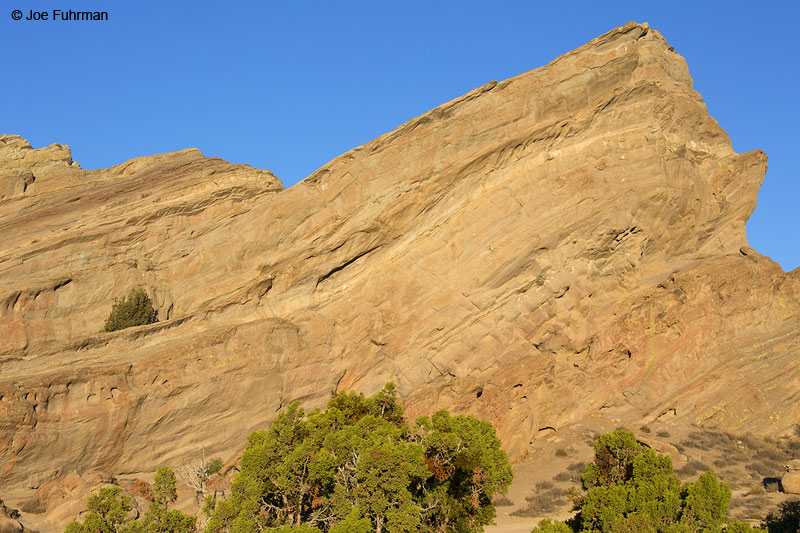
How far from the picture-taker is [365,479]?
2003cm

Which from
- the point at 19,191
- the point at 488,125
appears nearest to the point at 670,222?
the point at 488,125

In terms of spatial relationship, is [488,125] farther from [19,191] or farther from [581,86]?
[19,191]

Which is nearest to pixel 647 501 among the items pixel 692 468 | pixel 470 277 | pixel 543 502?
pixel 543 502

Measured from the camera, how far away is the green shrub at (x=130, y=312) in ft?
119

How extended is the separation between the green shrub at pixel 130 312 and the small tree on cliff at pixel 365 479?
15.6 meters

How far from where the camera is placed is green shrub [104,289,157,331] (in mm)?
36375

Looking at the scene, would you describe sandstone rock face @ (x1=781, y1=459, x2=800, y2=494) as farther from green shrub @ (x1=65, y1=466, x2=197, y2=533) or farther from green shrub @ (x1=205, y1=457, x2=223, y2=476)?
green shrub @ (x1=205, y1=457, x2=223, y2=476)

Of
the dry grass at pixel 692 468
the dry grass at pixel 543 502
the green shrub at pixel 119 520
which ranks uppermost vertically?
the dry grass at pixel 692 468

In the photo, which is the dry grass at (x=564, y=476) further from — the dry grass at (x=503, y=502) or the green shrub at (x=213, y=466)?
the green shrub at (x=213, y=466)

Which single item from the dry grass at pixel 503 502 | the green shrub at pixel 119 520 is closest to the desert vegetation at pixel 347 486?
the green shrub at pixel 119 520

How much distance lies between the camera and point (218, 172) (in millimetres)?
43656

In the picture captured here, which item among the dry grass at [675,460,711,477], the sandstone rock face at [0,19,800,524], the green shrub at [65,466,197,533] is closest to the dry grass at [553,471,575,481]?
the sandstone rock face at [0,19,800,524]

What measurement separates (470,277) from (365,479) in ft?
62.6

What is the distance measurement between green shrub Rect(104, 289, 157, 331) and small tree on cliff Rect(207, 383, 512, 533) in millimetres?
15636
